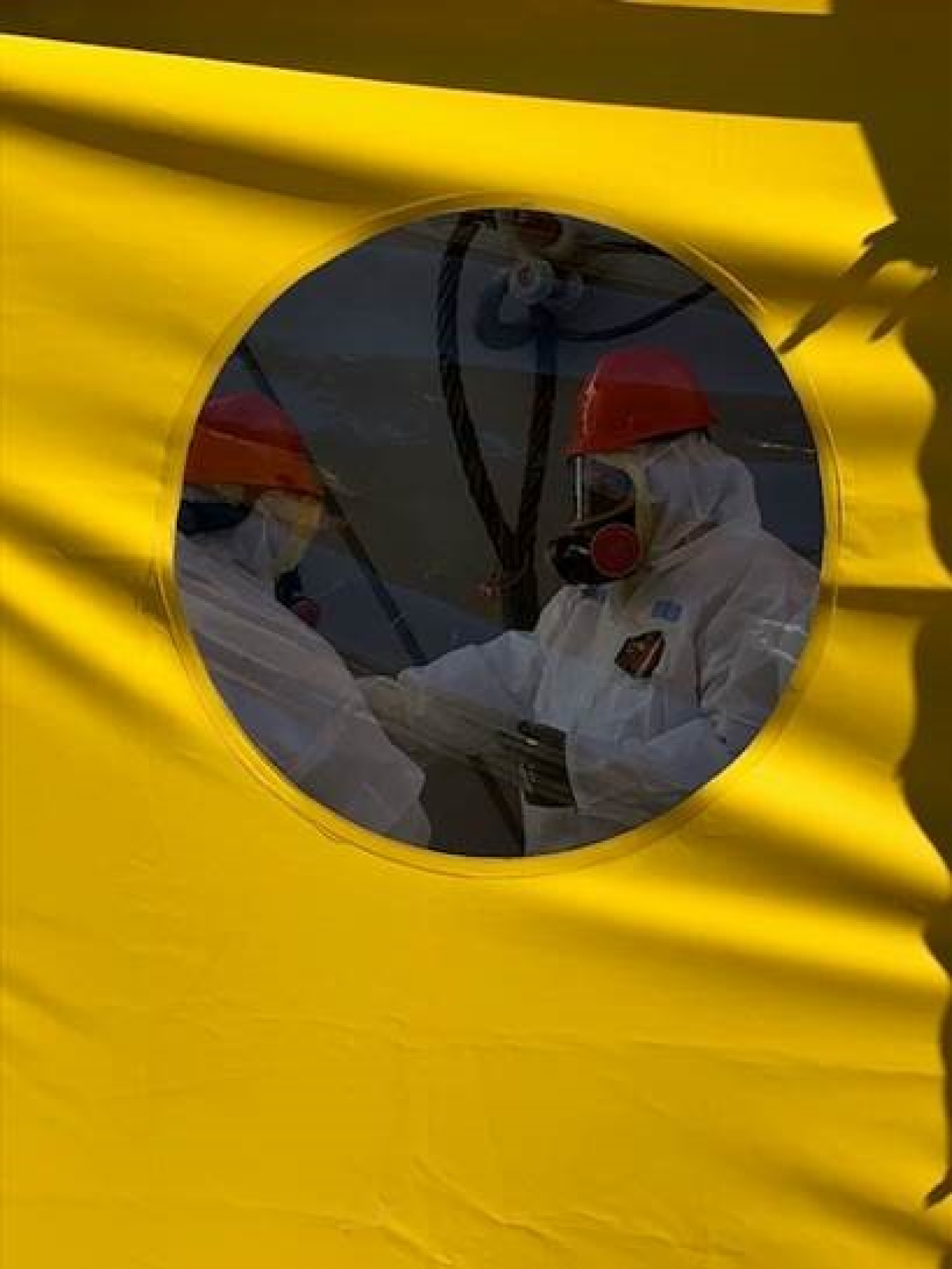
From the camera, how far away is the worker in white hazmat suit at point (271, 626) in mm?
1717

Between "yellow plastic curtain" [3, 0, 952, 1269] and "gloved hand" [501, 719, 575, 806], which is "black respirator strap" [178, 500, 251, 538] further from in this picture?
"gloved hand" [501, 719, 575, 806]

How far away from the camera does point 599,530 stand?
1787mm

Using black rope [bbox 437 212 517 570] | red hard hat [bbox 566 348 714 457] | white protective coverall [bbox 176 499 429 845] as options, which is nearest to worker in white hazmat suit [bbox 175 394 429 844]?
white protective coverall [bbox 176 499 429 845]

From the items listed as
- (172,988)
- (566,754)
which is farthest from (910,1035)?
(172,988)

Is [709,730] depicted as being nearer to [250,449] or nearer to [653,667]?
[653,667]

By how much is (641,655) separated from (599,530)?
0.44 ft

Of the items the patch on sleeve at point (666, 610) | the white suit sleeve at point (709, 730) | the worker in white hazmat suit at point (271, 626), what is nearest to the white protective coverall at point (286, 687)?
the worker in white hazmat suit at point (271, 626)

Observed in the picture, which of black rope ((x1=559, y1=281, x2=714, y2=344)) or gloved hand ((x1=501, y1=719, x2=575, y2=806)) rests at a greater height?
black rope ((x1=559, y1=281, x2=714, y2=344))

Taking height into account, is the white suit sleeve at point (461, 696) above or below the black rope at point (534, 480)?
below

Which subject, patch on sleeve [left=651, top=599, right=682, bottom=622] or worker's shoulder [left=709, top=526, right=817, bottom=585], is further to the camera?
patch on sleeve [left=651, top=599, right=682, bottom=622]

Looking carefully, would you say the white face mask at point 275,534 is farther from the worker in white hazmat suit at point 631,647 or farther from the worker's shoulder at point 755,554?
the worker's shoulder at point 755,554

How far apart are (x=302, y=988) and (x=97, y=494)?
52cm

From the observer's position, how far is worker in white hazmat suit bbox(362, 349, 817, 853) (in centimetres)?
169

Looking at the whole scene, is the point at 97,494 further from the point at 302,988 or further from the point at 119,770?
the point at 302,988
